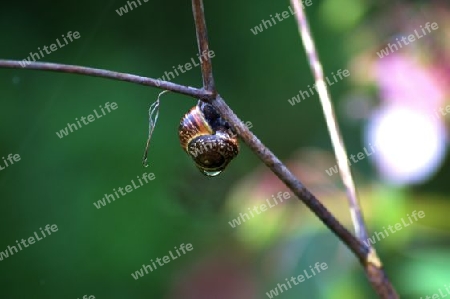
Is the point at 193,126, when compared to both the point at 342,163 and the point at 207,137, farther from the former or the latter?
the point at 342,163

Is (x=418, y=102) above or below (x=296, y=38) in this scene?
below

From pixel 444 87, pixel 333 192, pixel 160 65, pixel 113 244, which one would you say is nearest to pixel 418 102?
pixel 444 87

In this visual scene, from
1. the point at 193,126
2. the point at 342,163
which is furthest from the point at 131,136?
the point at 342,163

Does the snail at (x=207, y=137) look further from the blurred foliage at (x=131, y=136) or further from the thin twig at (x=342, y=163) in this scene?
the blurred foliage at (x=131, y=136)

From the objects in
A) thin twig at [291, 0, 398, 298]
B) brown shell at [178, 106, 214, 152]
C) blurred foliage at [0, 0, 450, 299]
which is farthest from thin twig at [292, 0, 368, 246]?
blurred foliage at [0, 0, 450, 299]

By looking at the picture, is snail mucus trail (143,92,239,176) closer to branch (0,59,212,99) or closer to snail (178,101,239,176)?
snail (178,101,239,176)

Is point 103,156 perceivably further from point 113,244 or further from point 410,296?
point 410,296

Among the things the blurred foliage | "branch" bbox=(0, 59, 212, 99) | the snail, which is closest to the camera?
"branch" bbox=(0, 59, 212, 99)

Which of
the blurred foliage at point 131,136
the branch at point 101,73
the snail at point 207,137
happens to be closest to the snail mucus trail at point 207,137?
the snail at point 207,137
